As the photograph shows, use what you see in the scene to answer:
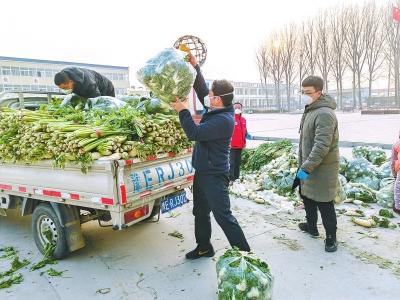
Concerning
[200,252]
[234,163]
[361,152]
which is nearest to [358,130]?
[361,152]

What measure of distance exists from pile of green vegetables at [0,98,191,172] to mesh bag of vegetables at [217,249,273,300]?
1.46 meters

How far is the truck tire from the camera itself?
12.7 feet

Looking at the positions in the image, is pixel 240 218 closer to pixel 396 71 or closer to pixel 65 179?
pixel 65 179

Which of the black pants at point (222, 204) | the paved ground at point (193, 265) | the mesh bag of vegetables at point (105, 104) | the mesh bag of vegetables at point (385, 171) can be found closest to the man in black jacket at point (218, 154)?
the black pants at point (222, 204)

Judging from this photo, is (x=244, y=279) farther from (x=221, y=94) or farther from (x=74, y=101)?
(x=74, y=101)

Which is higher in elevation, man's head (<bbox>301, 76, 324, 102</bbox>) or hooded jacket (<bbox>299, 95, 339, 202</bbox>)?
man's head (<bbox>301, 76, 324, 102</bbox>)

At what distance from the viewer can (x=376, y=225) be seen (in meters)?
4.68

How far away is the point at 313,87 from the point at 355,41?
37.0 metres

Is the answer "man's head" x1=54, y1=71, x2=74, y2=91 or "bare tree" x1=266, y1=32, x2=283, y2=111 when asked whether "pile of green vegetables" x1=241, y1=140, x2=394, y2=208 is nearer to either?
"man's head" x1=54, y1=71, x2=74, y2=91

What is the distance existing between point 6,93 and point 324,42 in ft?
123

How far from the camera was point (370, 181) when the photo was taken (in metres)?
6.14

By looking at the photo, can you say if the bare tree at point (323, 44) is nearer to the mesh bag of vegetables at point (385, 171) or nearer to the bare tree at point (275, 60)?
the bare tree at point (275, 60)

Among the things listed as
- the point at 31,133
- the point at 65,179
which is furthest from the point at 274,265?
the point at 31,133

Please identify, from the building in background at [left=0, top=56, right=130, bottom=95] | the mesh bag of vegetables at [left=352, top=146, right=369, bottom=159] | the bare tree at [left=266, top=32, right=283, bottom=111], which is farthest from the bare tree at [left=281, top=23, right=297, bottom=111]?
the mesh bag of vegetables at [left=352, top=146, right=369, bottom=159]
